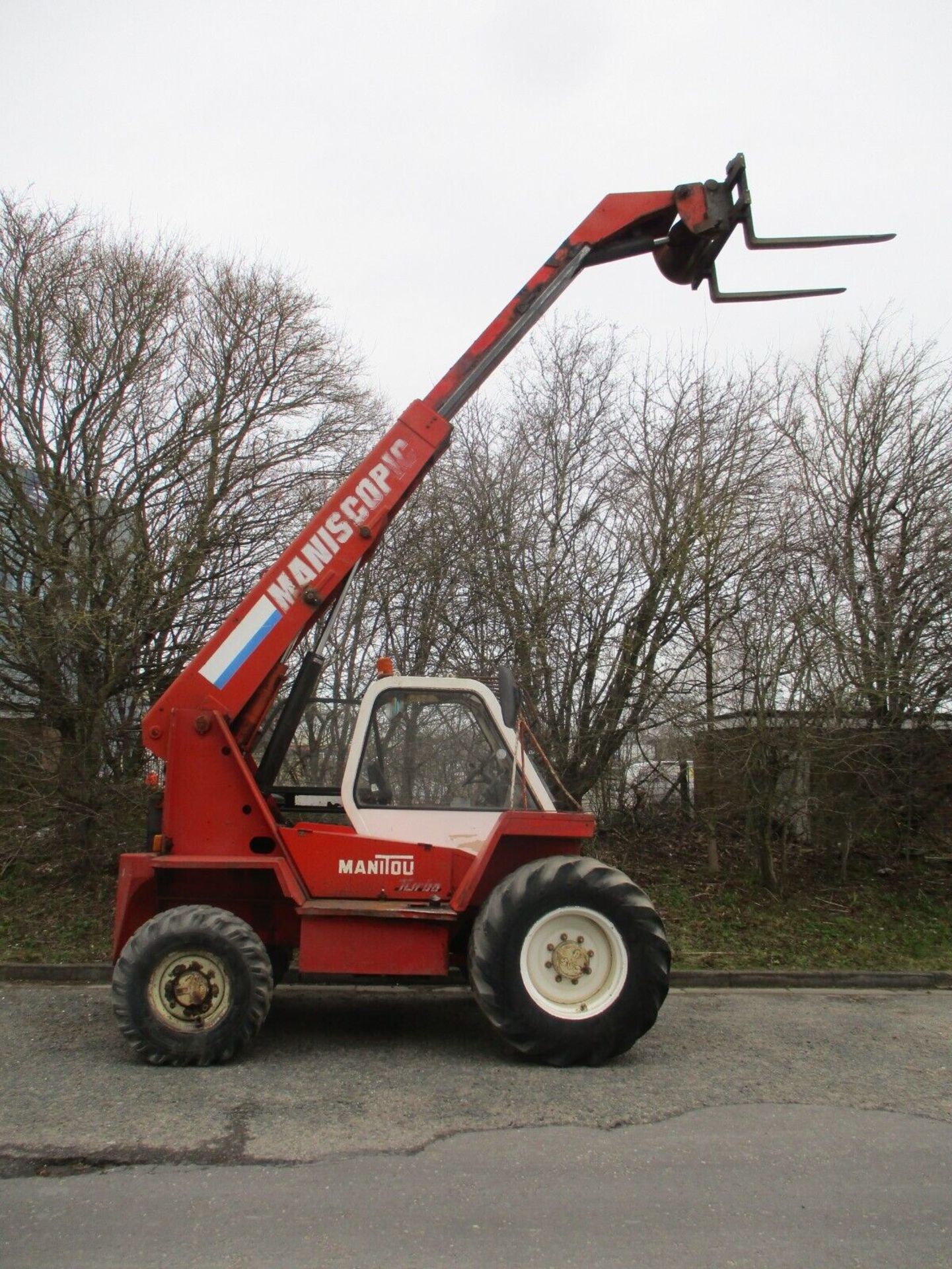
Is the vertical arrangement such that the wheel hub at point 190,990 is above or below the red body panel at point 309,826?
below

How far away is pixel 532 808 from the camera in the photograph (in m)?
7.04

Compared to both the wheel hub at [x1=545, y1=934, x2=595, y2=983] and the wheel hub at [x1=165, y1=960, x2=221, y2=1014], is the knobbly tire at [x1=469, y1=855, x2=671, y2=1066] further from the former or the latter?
the wheel hub at [x1=165, y1=960, x2=221, y2=1014]

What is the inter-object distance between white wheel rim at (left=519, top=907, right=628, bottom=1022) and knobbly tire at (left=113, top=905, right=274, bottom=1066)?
5.40 feet

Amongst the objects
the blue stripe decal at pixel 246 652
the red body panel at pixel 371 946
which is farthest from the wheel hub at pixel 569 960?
the blue stripe decal at pixel 246 652

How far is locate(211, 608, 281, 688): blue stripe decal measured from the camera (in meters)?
6.92

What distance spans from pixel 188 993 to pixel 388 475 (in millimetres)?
3584

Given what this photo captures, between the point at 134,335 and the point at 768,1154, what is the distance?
11572 mm

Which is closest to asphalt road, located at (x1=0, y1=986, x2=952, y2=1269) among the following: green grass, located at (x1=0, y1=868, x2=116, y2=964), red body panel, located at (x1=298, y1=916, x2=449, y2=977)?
red body panel, located at (x1=298, y1=916, x2=449, y2=977)

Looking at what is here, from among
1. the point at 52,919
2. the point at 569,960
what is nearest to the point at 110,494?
the point at 52,919

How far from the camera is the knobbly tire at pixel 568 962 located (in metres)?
6.37

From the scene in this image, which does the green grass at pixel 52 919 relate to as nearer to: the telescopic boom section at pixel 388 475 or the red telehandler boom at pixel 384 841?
the red telehandler boom at pixel 384 841

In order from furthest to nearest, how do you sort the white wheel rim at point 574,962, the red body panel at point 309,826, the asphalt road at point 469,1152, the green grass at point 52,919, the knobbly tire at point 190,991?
the green grass at point 52,919 → the red body panel at point 309,826 → the white wheel rim at point 574,962 → the knobbly tire at point 190,991 → the asphalt road at point 469,1152

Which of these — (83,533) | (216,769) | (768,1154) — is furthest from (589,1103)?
(83,533)

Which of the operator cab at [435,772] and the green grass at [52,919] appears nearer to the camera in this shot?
the operator cab at [435,772]
